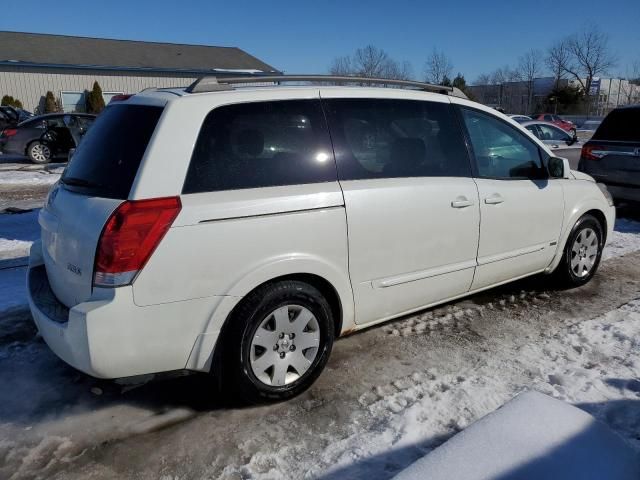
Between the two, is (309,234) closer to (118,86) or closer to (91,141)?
(91,141)

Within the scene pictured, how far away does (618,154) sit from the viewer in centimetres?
763

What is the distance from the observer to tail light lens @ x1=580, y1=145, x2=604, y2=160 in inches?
312

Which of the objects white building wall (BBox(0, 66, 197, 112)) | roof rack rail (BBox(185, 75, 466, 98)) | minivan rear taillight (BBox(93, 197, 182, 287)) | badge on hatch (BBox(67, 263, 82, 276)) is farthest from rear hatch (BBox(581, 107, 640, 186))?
white building wall (BBox(0, 66, 197, 112))

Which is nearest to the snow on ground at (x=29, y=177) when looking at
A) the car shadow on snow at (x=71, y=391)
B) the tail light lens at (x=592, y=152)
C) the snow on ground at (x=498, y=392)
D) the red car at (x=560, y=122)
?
the car shadow on snow at (x=71, y=391)

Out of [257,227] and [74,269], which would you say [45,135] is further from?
[257,227]

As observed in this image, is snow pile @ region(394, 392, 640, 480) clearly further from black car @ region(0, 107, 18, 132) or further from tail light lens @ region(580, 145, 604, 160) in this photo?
black car @ region(0, 107, 18, 132)

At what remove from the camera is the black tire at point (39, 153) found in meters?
14.7

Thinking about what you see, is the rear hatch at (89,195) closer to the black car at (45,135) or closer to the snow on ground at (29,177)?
the snow on ground at (29,177)

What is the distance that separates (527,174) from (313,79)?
2.01 metres

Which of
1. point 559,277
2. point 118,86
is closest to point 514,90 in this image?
point 118,86

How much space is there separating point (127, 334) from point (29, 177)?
11.6m

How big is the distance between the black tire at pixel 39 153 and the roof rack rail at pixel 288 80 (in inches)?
534

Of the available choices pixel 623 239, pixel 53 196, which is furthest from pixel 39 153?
pixel 623 239

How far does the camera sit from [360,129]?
11.1 feet
